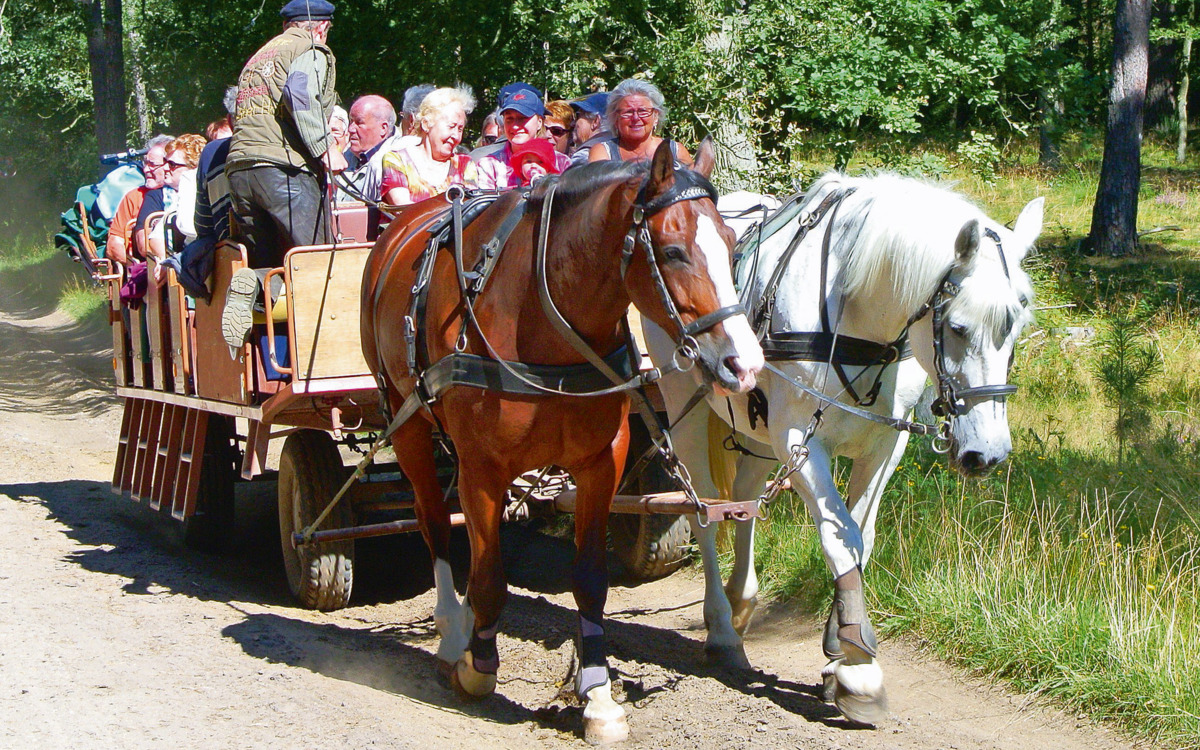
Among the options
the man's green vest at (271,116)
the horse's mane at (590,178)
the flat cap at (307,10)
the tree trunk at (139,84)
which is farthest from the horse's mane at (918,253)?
the tree trunk at (139,84)

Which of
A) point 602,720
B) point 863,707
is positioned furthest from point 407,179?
point 863,707

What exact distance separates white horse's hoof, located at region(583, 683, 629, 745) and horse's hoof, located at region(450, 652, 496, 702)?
48cm

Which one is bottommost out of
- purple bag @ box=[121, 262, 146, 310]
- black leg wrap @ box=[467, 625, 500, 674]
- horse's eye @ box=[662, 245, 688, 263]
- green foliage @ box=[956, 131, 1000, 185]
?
black leg wrap @ box=[467, 625, 500, 674]

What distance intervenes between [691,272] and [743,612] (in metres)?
2.38

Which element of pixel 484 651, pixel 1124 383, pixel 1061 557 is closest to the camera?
pixel 484 651

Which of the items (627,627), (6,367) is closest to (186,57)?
(6,367)

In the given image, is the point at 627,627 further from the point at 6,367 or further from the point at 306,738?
the point at 6,367

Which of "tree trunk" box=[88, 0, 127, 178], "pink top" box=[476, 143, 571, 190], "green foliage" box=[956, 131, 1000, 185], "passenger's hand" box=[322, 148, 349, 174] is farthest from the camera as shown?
"tree trunk" box=[88, 0, 127, 178]

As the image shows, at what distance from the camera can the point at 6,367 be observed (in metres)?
16.8

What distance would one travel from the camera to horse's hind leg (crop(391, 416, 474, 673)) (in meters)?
5.01

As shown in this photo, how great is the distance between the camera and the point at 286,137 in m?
5.89

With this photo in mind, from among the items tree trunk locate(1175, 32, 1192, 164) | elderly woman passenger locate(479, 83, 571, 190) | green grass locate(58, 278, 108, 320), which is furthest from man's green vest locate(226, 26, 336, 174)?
tree trunk locate(1175, 32, 1192, 164)

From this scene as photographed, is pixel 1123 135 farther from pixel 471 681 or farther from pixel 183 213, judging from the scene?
pixel 471 681

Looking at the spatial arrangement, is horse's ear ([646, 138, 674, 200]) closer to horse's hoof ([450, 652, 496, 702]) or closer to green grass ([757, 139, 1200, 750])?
horse's hoof ([450, 652, 496, 702])
